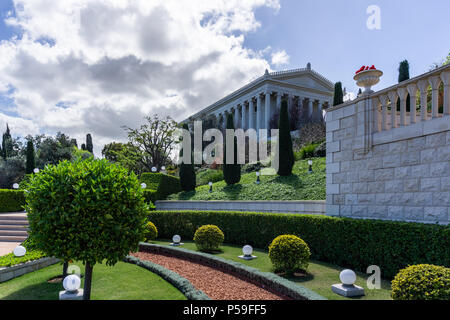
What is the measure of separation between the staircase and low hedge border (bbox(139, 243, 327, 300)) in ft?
20.9

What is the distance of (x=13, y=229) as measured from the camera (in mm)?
14031

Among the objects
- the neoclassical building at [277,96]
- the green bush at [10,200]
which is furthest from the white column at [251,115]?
the green bush at [10,200]

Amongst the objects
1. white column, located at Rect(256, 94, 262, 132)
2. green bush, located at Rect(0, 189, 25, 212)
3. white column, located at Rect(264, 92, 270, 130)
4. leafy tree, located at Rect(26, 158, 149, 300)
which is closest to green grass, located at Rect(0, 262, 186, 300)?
leafy tree, located at Rect(26, 158, 149, 300)

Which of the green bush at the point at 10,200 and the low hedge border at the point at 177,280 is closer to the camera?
the low hedge border at the point at 177,280

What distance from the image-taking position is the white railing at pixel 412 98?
19.3 ft

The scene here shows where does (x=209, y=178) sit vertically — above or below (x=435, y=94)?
below

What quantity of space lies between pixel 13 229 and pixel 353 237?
1476cm

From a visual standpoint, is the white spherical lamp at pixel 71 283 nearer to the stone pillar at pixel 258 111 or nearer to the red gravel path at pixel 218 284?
the red gravel path at pixel 218 284

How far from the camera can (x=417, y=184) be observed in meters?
6.36

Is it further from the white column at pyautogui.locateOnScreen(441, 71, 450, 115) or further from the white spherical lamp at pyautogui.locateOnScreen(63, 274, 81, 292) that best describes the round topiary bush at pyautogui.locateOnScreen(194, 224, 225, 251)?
the white column at pyautogui.locateOnScreen(441, 71, 450, 115)

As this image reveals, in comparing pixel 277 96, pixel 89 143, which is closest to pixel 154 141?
pixel 277 96

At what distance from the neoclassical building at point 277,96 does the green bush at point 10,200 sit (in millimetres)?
29527

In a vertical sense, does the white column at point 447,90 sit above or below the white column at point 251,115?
below

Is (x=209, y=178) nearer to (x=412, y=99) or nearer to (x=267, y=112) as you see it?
(x=412, y=99)
